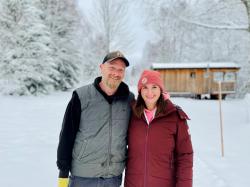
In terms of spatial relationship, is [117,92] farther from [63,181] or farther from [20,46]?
[20,46]

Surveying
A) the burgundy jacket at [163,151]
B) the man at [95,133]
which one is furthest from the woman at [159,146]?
the man at [95,133]

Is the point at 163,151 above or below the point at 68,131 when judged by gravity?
below

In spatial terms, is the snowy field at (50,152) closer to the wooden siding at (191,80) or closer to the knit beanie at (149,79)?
the knit beanie at (149,79)

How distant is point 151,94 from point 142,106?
14cm

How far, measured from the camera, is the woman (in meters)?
2.67

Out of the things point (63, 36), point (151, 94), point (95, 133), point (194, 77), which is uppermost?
point (63, 36)

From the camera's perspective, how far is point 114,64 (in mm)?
2787

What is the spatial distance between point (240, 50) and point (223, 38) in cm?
492

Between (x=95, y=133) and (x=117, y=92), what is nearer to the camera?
(x=95, y=133)

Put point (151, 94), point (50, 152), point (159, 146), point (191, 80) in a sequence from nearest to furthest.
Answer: point (159, 146), point (151, 94), point (50, 152), point (191, 80)

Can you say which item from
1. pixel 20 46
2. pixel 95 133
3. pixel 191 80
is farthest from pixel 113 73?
pixel 191 80

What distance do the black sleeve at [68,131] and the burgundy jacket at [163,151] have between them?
0.55 metres

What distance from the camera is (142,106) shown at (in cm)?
277

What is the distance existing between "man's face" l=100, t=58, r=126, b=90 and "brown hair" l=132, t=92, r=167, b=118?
255 mm
